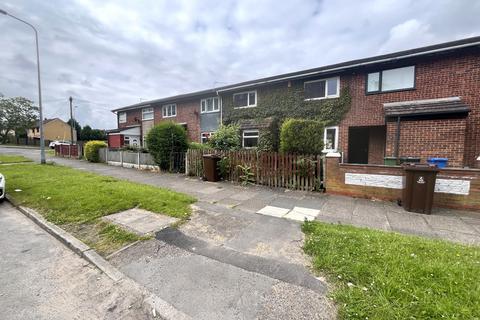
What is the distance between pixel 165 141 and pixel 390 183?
10117mm

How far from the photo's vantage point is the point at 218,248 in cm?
363

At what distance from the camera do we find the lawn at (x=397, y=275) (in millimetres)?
2145

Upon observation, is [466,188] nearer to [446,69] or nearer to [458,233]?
[458,233]

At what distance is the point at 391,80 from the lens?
1064 centimetres

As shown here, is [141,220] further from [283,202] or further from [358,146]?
[358,146]

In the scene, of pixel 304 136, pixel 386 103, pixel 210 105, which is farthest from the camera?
pixel 210 105

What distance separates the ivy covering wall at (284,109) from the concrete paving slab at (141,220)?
27.2 feet

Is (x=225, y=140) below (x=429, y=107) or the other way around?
below

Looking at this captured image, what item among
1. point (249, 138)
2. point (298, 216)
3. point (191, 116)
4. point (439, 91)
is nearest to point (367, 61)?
point (439, 91)

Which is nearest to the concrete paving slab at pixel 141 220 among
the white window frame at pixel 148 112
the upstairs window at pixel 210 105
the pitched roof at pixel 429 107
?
the pitched roof at pixel 429 107

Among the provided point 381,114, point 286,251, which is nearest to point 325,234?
point 286,251

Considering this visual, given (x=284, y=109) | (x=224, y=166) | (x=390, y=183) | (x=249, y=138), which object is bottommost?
(x=390, y=183)

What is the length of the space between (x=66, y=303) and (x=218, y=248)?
6.47 feet

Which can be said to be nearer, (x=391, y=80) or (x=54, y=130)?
(x=391, y=80)
